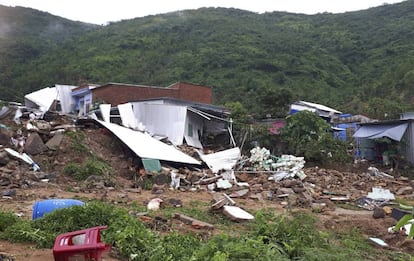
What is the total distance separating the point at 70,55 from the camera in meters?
44.1

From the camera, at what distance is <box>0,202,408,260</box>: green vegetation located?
4395mm

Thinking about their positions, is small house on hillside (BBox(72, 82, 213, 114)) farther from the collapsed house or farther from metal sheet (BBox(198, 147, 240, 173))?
metal sheet (BBox(198, 147, 240, 173))

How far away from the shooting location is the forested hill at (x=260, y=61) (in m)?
33.9

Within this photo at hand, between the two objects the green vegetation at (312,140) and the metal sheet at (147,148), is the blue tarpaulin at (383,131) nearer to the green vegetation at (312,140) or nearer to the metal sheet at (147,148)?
the green vegetation at (312,140)

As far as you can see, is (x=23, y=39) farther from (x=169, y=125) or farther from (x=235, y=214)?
(x=235, y=214)

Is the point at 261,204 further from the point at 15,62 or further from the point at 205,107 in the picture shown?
the point at 15,62

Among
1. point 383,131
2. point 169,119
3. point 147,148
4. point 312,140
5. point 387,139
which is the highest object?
point 383,131

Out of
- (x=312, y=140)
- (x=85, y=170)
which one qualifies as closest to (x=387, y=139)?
(x=312, y=140)

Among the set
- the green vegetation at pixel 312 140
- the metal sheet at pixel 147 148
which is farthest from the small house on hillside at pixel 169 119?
the green vegetation at pixel 312 140

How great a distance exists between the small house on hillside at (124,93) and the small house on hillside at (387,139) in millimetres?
9259

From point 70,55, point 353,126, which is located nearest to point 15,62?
point 70,55

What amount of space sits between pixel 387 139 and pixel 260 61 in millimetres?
24013

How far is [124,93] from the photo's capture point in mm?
22406

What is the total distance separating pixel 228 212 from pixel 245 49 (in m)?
38.5
